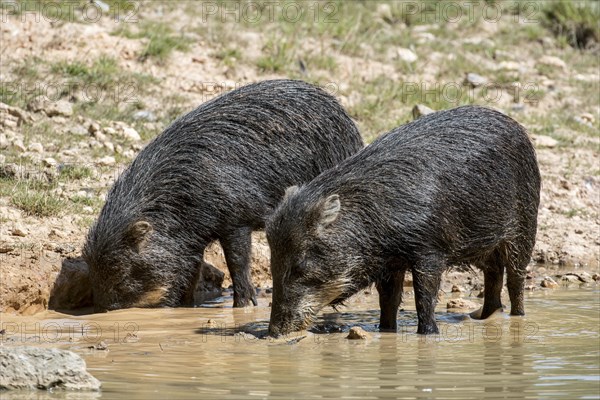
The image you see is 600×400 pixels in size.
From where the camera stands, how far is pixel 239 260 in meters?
10.2

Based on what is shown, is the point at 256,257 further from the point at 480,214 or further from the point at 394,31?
the point at 394,31

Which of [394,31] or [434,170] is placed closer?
[434,170]

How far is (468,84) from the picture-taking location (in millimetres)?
15945

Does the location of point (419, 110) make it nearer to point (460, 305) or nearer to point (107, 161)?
point (107, 161)

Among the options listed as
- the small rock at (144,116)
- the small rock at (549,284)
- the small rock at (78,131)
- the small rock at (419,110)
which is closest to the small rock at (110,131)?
the small rock at (78,131)

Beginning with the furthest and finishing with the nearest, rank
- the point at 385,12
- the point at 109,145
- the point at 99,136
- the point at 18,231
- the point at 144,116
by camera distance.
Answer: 1. the point at 385,12
2. the point at 144,116
3. the point at 99,136
4. the point at 109,145
5. the point at 18,231

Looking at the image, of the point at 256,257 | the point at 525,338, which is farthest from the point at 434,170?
the point at 256,257

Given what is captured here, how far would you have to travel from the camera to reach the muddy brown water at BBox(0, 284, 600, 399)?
21.4 feet

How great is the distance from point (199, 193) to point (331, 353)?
2.66m

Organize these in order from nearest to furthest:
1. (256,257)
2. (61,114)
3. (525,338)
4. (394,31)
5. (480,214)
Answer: (525,338), (480,214), (256,257), (61,114), (394,31)

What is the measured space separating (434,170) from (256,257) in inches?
120

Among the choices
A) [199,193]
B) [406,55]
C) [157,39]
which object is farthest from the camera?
[406,55]

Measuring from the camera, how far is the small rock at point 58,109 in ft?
43.1

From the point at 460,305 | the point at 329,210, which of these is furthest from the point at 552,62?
the point at 329,210
